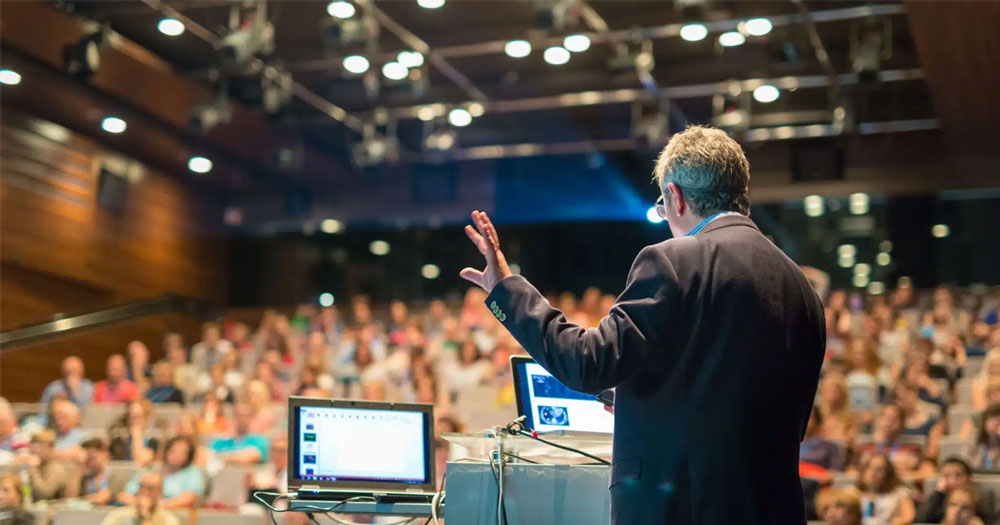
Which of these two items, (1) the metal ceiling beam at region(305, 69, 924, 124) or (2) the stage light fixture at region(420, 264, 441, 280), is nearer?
(1) the metal ceiling beam at region(305, 69, 924, 124)

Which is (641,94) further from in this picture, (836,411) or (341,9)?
(836,411)

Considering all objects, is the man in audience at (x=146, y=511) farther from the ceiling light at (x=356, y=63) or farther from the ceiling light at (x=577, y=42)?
the ceiling light at (x=577, y=42)

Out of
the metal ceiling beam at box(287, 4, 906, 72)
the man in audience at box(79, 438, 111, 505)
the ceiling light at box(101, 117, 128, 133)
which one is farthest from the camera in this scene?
the ceiling light at box(101, 117, 128, 133)

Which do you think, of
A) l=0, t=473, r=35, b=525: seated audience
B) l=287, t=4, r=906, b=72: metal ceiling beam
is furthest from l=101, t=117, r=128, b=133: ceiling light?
l=0, t=473, r=35, b=525: seated audience

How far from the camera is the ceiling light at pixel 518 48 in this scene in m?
7.99

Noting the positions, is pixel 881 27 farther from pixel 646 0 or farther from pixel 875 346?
pixel 875 346

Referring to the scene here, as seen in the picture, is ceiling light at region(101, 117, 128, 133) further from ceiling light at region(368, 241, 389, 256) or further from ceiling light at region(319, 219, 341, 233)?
ceiling light at region(368, 241, 389, 256)

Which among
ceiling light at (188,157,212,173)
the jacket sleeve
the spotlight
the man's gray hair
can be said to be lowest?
the jacket sleeve

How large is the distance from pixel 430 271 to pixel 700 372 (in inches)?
390

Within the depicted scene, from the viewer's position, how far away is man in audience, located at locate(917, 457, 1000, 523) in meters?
4.12

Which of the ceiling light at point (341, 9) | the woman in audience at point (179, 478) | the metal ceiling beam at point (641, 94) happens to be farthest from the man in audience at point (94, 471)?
the metal ceiling beam at point (641, 94)

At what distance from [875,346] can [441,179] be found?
18.6ft

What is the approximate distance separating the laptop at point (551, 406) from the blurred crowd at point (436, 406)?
1.95 m

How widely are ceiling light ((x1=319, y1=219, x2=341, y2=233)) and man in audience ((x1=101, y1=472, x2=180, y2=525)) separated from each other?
282 inches
